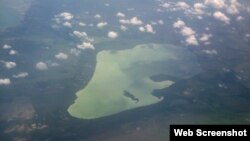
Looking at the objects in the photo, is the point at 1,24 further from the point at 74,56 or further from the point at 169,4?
the point at 169,4

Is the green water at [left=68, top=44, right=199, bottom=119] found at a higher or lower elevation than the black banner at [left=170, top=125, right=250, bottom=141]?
higher

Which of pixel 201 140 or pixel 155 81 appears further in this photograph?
pixel 155 81

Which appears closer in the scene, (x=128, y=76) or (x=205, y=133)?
(x=205, y=133)

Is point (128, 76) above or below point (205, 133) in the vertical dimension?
above

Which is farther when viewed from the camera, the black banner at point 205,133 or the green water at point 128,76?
the green water at point 128,76

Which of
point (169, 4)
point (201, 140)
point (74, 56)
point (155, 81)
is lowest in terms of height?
point (201, 140)

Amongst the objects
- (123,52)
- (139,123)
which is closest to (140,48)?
(123,52)

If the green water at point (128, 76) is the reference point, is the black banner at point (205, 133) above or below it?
below

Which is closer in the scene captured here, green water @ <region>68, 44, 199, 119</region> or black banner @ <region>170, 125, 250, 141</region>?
black banner @ <region>170, 125, 250, 141</region>
